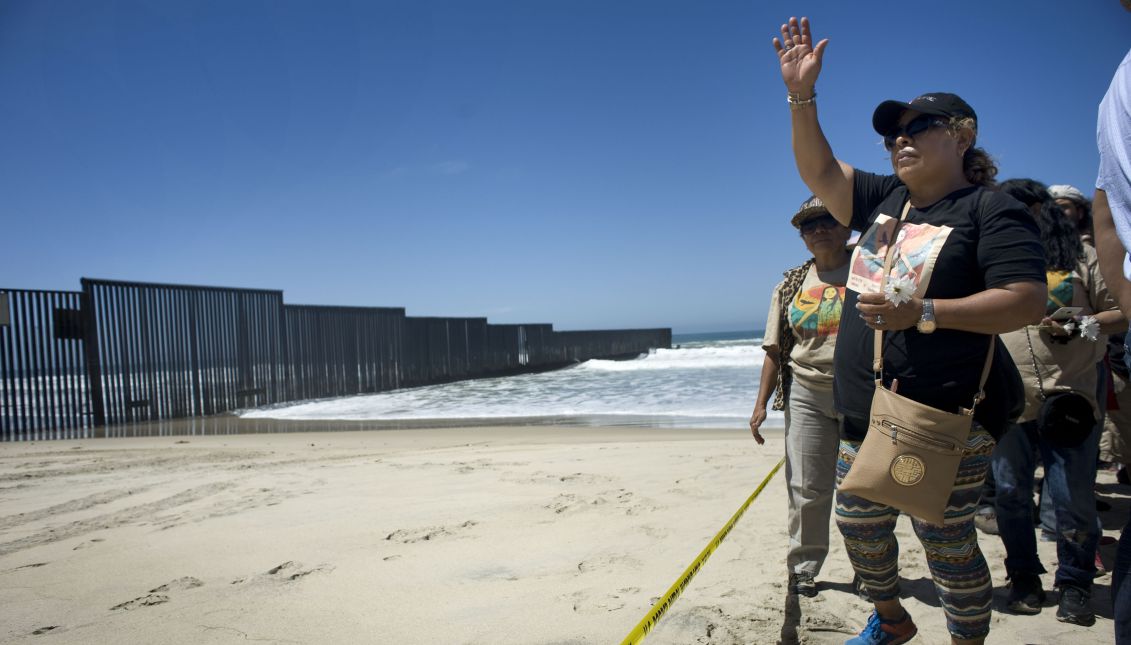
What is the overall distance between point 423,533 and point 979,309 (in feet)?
9.70

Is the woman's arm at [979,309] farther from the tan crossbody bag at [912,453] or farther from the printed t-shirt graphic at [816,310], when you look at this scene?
the printed t-shirt graphic at [816,310]

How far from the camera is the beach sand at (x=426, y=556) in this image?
2502 millimetres

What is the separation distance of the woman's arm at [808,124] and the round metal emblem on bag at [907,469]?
2.81 ft

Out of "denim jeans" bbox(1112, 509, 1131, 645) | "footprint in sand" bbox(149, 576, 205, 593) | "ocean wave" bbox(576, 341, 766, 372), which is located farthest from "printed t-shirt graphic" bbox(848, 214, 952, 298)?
"ocean wave" bbox(576, 341, 766, 372)

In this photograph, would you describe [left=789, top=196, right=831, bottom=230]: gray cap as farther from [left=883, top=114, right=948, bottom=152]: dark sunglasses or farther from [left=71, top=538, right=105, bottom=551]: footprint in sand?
[left=71, top=538, right=105, bottom=551]: footprint in sand

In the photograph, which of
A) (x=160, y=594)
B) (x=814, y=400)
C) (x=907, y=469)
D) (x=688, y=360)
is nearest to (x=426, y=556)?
(x=160, y=594)

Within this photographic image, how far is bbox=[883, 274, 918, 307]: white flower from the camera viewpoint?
1.70m

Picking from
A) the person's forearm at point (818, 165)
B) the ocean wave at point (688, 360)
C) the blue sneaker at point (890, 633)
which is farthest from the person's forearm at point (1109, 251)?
the ocean wave at point (688, 360)

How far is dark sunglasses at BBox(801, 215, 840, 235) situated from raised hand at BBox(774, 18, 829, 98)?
96 cm

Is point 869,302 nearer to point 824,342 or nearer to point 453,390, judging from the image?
point 824,342

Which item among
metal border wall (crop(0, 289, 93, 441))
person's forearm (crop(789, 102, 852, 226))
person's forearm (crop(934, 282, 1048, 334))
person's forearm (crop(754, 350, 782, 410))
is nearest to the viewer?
person's forearm (crop(934, 282, 1048, 334))

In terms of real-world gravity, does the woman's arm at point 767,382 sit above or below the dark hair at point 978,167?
below

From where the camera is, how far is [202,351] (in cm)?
1199

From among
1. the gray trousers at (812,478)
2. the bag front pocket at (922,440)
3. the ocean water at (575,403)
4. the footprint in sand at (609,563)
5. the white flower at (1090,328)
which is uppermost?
the white flower at (1090,328)
